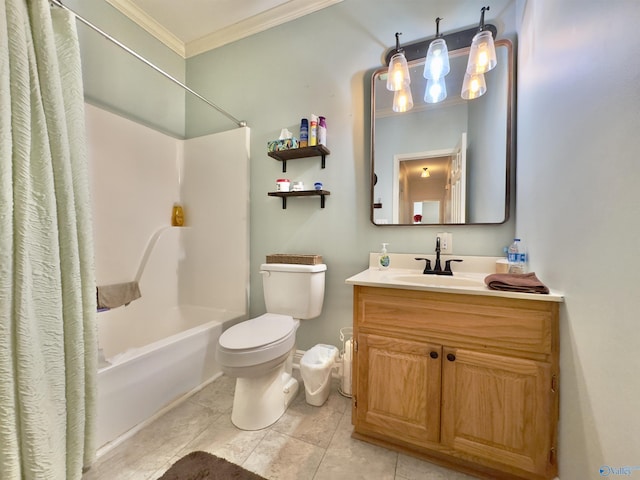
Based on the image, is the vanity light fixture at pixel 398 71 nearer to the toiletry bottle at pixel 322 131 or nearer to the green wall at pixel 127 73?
the toiletry bottle at pixel 322 131

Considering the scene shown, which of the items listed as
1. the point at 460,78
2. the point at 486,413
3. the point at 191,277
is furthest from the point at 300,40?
the point at 486,413

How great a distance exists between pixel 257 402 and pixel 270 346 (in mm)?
334

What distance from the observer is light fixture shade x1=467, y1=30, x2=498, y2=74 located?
4.27 ft

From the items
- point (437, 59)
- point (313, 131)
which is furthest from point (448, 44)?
point (313, 131)

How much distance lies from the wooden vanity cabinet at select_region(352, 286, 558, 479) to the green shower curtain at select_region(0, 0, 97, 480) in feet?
3.43

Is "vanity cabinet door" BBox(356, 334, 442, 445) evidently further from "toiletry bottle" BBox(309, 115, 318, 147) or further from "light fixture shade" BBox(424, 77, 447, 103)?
"light fixture shade" BBox(424, 77, 447, 103)

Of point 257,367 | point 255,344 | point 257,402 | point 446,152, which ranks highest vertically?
point 446,152

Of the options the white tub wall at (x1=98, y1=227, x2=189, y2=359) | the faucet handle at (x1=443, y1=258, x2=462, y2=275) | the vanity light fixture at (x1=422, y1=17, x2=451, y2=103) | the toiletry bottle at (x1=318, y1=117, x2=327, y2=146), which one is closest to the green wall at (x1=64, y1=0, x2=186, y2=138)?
the white tub wall at (x1=98, y1=227, x2=189, y2=359)

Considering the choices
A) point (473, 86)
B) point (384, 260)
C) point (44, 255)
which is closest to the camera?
point (44, 255)

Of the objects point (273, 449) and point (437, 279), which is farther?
point (437, 279)

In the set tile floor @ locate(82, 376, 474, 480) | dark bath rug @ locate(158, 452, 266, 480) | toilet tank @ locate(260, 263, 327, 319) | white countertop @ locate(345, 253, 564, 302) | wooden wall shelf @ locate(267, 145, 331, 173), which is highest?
wooden wall shelf @ locate(267, 145, 331, 173)

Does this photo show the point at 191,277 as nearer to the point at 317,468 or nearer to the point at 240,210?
the point at 240,210

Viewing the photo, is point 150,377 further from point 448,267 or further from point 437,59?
point 437,59

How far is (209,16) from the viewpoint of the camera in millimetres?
1925
